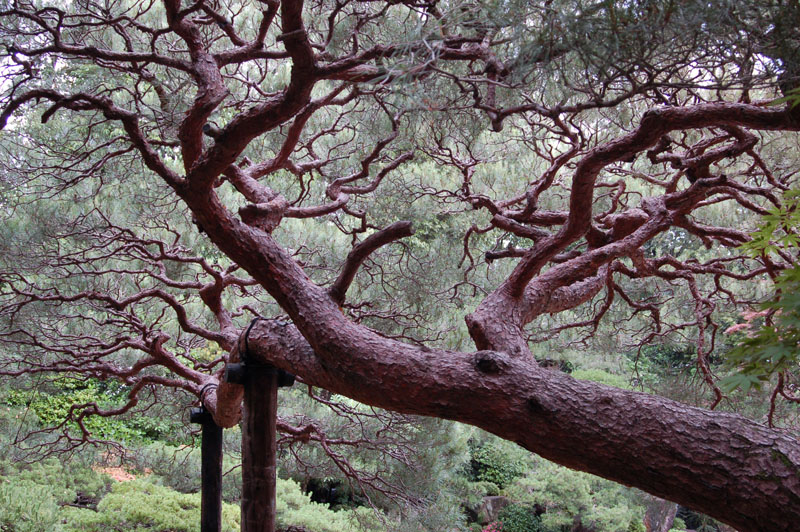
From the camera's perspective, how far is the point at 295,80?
5.90ft

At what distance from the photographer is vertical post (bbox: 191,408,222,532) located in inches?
130

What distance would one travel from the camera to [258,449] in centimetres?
254

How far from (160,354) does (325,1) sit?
2055 millimetres

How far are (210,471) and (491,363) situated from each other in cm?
210

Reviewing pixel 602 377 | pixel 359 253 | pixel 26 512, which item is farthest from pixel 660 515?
pixel 359 253

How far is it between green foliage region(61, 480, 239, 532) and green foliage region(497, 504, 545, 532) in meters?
4.50

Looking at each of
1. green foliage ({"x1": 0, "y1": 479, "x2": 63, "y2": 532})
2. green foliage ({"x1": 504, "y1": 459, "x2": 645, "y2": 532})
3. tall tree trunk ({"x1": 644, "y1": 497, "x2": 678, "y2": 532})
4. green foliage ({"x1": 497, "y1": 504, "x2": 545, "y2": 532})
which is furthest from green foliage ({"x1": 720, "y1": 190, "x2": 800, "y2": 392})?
green foliage ({"x1": 497, "y1": 504, "x2": 545, "y2": 532})

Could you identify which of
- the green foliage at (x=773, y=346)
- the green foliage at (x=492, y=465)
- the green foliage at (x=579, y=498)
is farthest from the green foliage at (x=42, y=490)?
the green foliage at (x=492, y=465)

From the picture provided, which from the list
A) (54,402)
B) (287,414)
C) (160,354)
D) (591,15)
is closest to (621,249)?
(591,15)

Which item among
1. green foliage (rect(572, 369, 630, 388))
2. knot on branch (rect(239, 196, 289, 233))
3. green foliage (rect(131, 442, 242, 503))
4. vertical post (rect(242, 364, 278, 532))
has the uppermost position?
green foliage (rect(572, 369, 630, 388))

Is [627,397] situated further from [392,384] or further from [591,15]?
[591,15]

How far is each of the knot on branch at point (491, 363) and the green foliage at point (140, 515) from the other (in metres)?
3.06

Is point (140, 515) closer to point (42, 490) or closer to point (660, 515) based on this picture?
point (42, 490)

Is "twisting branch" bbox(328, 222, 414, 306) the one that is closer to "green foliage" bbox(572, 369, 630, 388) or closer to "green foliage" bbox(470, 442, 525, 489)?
"green foliage" bbox(572, 369, 630, 388)
